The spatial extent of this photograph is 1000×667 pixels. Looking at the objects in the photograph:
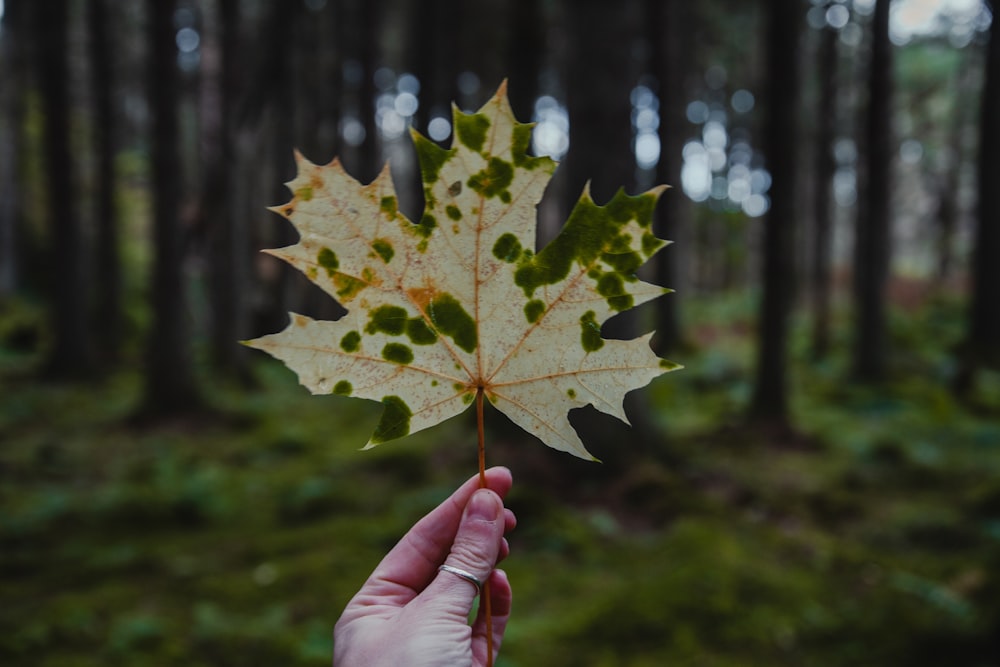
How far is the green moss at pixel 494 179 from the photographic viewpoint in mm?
1222

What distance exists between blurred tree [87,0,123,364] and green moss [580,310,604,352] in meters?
13.4

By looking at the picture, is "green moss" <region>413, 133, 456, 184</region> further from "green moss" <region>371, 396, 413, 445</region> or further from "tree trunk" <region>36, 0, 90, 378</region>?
"tree trunk" <region>36, 0, 90, 378</region>

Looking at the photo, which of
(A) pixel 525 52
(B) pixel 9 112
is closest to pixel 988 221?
(A) pixel 525 52

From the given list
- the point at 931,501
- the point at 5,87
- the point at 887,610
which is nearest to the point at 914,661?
the point at 887,610

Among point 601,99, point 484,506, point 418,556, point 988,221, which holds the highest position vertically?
point 601,99

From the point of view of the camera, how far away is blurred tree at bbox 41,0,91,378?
9883mm

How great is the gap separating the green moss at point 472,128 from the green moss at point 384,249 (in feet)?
0.75

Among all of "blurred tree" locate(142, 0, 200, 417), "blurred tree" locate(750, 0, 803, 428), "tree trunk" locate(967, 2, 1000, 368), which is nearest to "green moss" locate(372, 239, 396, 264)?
"blurred tree" locate(750, 0, 803, 428)

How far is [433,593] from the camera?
1302mm

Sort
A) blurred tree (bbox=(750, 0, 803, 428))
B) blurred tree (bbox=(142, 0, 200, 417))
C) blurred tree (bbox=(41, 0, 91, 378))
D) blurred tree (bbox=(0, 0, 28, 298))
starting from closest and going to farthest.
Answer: blurred tree (bbox=(750, 0, 803, 428)) → blurred tree (bbox=(142, 0, 200, 417)) → blurred tree (bbox=(41, 0, 91, 378)) → blurred tree (bbox=(0, 0, 28, 298))

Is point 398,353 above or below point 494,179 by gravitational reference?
below

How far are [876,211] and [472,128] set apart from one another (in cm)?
1087

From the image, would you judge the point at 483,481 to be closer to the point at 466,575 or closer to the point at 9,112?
the point at 466,575

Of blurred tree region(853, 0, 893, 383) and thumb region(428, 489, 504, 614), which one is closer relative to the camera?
thumb region(428, 489, 504, 614)
